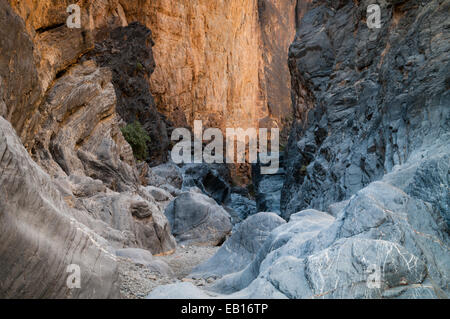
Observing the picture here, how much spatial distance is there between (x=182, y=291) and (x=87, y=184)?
6046 mm

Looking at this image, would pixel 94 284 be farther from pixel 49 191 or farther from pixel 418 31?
pixel 418 31

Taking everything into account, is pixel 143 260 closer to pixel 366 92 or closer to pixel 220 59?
pixel 366 92

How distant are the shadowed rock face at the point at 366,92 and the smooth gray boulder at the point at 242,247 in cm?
280

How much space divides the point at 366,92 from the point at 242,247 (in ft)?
22.0

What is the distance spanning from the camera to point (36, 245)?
9.94ft

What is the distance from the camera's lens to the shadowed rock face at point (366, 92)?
6.27 meters

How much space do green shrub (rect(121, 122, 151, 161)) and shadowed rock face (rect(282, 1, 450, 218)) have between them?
9244mm

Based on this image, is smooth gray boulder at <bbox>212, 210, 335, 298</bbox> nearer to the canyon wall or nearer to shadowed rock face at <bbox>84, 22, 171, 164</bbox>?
shadowed rock face at <bbox>84, 22, 171, 164</bbox>
